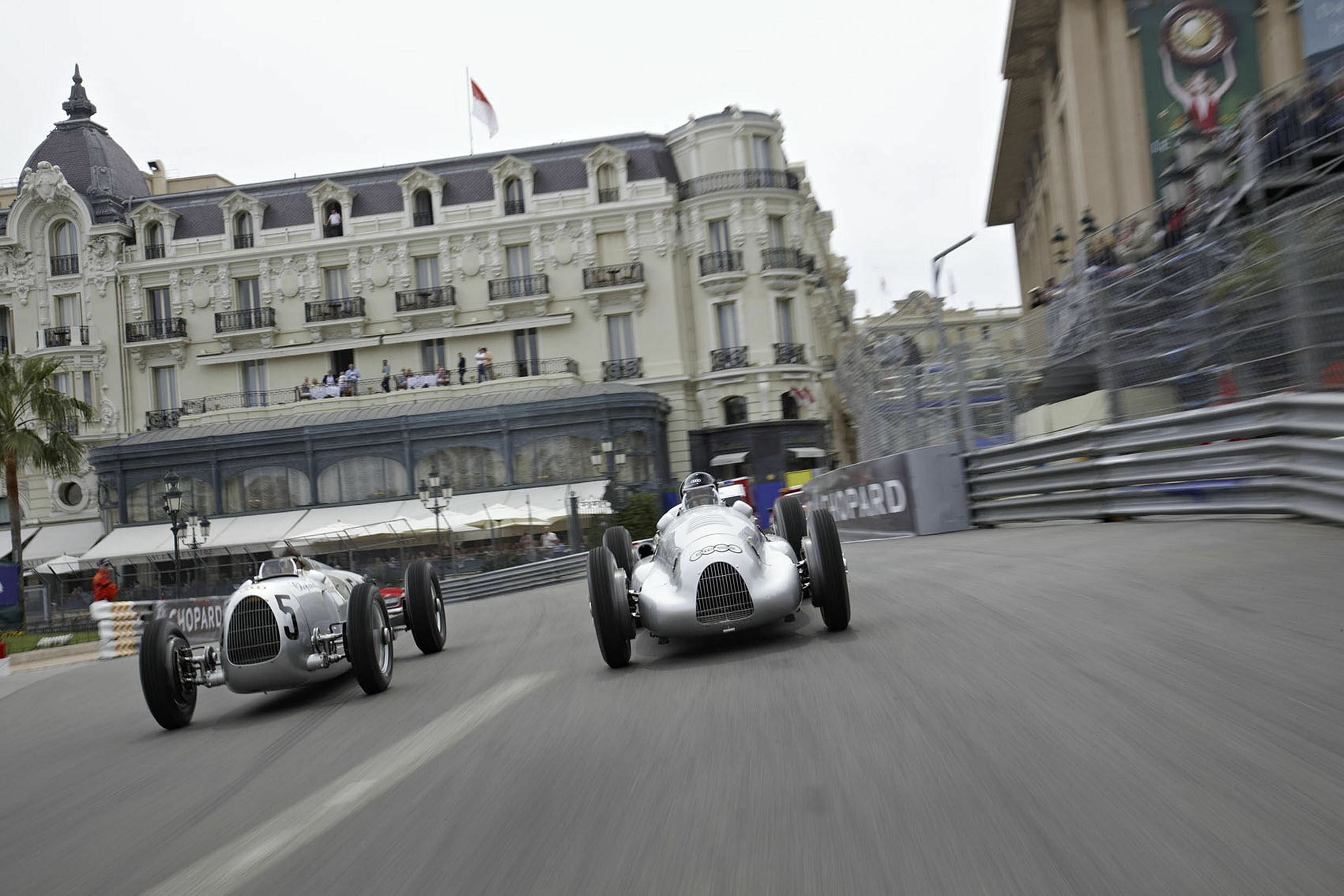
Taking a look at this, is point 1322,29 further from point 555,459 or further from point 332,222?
point 332,222

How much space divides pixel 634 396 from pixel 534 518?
A: 823cm

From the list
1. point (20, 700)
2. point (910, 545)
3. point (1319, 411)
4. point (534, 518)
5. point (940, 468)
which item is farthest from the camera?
point (534, 518)

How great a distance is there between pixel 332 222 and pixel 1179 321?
39317 millimetres

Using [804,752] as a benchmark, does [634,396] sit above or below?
above

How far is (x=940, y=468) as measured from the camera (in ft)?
51.5

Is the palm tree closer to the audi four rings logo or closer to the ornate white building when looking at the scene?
the ornate white building

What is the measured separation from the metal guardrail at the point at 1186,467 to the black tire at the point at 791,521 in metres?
3.77

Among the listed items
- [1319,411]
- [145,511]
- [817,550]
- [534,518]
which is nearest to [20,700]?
[817,550]

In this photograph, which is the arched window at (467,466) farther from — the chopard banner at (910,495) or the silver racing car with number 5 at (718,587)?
the silver racing car with number 5 at (718,587)

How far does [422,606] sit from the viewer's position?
388 inches

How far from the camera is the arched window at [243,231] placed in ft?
149

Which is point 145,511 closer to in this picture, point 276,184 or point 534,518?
point 276,184

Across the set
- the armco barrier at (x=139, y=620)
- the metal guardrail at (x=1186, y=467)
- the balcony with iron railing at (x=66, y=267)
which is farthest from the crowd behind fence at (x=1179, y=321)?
the balcony with iron railing at (x=66, y=267)

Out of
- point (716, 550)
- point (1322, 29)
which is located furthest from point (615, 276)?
point (716, 550)
